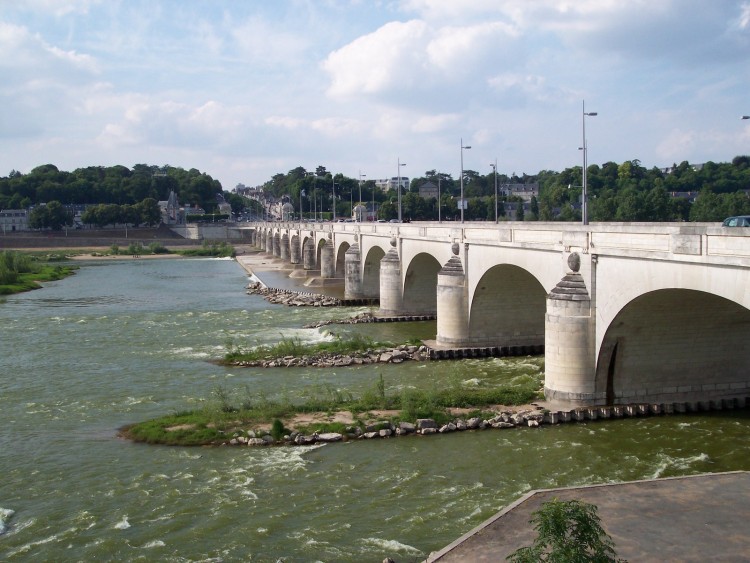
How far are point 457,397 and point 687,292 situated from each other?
24.4 ft

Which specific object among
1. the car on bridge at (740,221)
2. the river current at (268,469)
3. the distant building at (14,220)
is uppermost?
the distant building at (14,220)

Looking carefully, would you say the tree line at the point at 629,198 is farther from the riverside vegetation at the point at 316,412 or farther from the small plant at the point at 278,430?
A: the small plant at the point at 278,430

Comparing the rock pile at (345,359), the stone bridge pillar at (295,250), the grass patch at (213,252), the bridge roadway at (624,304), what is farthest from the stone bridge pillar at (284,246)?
the rock pile at (345,359)

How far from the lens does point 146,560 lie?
15609mm

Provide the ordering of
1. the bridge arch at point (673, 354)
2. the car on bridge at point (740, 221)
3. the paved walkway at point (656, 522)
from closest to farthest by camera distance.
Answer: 1. the paved walkway at point (656, 522)
2. the car on bridge at point (740, 221)
3. the bridge arch at point (673, 354)

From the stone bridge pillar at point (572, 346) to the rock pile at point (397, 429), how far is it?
1.59 metres

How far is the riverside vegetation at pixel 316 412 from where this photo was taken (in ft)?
74.5

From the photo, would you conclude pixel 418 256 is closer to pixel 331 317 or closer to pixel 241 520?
pixel 331 317

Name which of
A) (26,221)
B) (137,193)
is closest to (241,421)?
(26,221)

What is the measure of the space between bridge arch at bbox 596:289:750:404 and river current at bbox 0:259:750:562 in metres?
1.12

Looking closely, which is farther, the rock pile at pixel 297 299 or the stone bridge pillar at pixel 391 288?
the rock pile at pixel 297 299

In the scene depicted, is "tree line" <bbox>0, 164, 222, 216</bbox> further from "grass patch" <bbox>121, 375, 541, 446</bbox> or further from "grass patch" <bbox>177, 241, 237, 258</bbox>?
"grass patch" <bbox>121, 375, 541, 446</bbox>

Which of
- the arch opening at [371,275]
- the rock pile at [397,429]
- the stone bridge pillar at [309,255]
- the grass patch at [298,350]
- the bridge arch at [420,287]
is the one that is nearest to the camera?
the rock pile at [397,429]

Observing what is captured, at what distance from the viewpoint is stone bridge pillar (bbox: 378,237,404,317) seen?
47.3m
